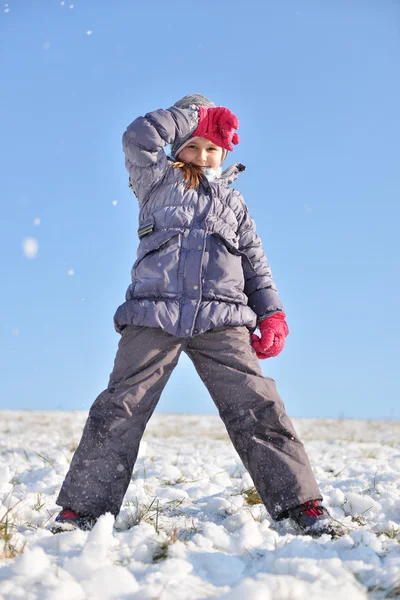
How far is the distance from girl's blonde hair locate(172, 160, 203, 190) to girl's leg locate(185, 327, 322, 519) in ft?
2.82

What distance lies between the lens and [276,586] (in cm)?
168

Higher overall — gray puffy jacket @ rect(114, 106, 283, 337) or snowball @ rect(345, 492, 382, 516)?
gray puffy jacket @ rect(114, 106, 283, 337)

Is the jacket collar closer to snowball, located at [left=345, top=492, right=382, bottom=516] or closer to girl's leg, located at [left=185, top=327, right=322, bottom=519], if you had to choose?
girl's leg, located at [left=185, top=327, right=322, bottom=519]

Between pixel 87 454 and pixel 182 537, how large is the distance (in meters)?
0.67

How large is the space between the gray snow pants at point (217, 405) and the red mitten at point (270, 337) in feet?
0.38

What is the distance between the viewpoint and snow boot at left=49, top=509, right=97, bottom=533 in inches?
104

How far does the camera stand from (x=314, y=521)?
8.71ft

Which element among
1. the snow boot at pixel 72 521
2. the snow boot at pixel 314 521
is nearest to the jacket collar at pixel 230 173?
the snow boot at pixel 314 521

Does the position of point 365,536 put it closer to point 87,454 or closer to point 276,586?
point 276,586

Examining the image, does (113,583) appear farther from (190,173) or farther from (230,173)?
(230,173)

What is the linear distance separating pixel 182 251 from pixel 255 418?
0.97 meters

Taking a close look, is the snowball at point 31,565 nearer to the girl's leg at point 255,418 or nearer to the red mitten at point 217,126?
the girl's leg at point 255,418

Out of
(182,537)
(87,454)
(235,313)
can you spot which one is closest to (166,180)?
(235,313)

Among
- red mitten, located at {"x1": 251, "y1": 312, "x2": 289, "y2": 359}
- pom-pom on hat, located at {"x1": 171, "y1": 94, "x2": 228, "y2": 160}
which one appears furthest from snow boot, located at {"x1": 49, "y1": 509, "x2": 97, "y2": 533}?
pom-pom on hat, located at {"x1": 171, "y1": 94, "x2": 228, "y2": 160}
